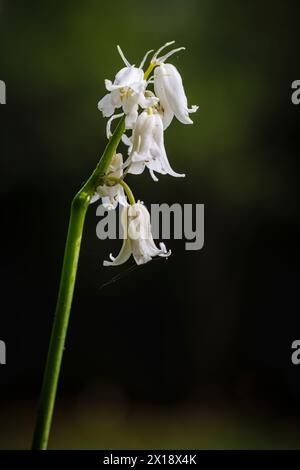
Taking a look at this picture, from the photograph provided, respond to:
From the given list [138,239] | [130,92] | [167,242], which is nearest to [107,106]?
[130,92]

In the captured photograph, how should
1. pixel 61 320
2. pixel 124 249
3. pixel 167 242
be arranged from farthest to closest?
pixel 167 242
pixel 124 249
pixel 61 320

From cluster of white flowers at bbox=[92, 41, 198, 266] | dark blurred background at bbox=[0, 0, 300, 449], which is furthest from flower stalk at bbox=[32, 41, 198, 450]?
dark blurred background at bbox=[0, 0, 300, 449]

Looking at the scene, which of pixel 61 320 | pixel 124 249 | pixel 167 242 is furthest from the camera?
pixel 167 242

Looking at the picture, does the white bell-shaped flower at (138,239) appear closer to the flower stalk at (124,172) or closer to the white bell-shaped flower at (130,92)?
the flower stalk at (124,172)

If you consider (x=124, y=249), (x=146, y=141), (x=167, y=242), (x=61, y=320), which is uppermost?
(x=167, y=242)

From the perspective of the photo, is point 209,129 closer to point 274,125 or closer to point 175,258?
point 274,125

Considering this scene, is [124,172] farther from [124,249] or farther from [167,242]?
[167,242]

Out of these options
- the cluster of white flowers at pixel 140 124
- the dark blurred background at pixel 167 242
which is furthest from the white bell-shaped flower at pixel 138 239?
the dark blurred background at pixel 167 242
